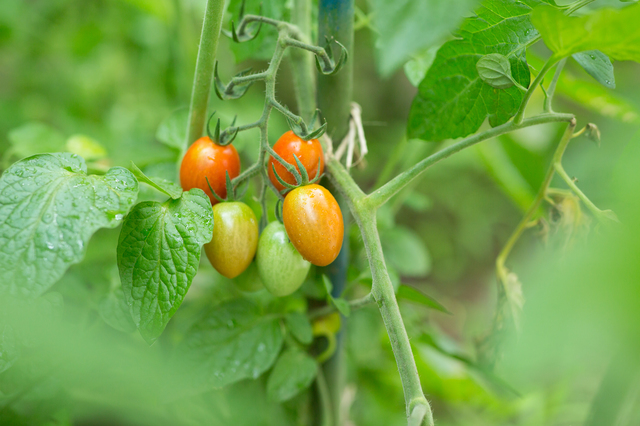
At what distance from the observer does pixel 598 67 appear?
0.41m

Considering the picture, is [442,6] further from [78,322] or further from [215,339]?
[78,322]

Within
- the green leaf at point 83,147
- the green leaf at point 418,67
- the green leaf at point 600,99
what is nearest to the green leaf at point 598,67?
the green leaf at point 418,67

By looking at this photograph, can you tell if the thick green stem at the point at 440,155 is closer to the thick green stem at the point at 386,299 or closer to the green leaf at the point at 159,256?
the thick green stem at the point at 386,299

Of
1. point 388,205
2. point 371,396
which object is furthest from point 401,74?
point 371,396

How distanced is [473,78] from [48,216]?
0.40 meters

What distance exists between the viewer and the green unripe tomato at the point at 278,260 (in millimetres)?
421

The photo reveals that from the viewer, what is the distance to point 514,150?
0.89 meters

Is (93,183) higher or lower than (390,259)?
higher

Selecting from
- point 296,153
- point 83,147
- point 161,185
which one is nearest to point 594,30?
point 296,153

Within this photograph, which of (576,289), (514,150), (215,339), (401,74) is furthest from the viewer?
(401,74)

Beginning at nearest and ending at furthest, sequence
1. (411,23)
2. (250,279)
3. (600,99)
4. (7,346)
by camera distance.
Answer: (411,23), (7,346), (250,279), (600,99)

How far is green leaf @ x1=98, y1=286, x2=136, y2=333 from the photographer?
19.1 inches

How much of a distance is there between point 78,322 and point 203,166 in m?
0.30

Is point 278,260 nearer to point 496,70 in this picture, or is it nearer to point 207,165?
point 207,165
